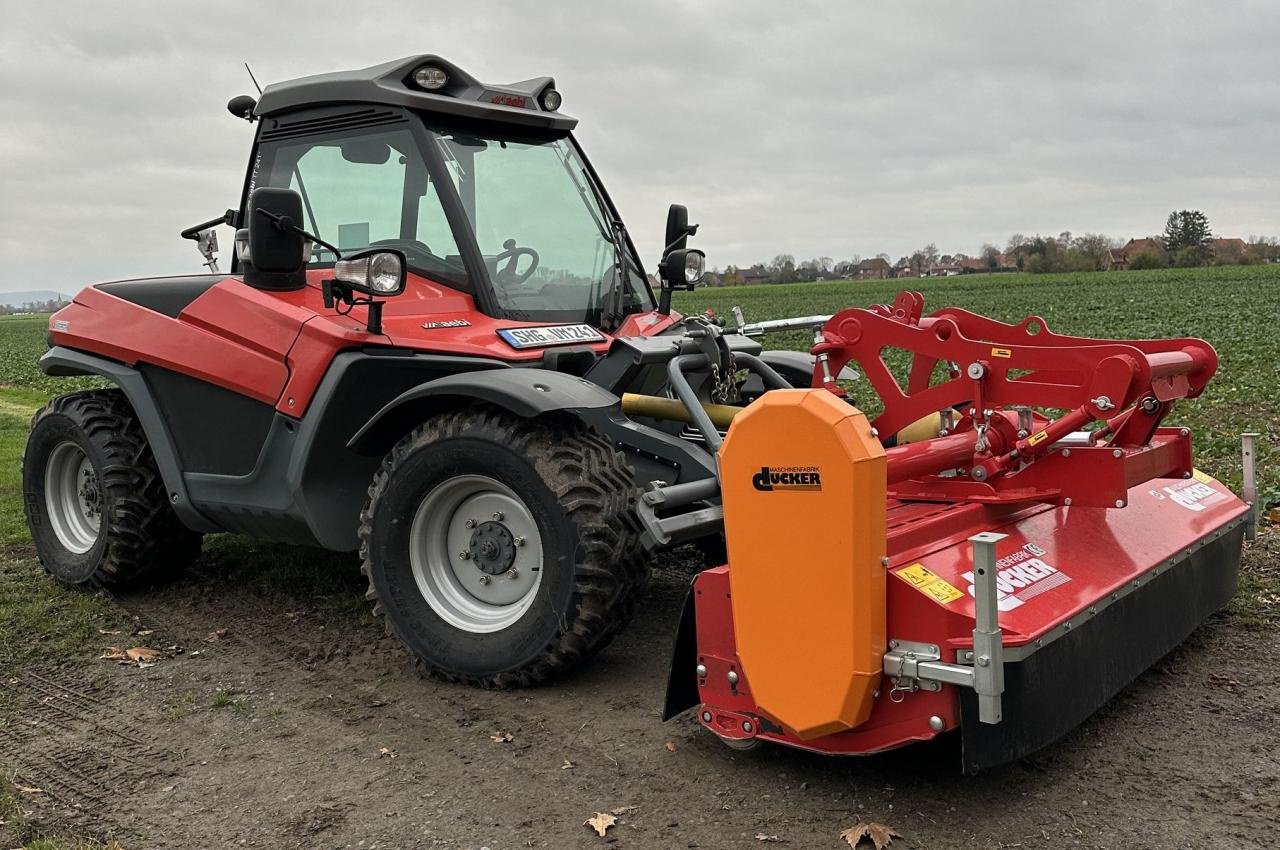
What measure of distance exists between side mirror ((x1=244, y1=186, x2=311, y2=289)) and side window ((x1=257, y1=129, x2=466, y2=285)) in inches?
18.2

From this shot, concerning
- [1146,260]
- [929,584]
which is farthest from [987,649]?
[1146,260]

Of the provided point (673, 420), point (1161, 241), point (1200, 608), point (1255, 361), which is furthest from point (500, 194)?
point (1161, 241)

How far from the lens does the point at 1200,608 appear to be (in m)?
4.78

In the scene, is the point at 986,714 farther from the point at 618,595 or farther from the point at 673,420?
the point at 673,420

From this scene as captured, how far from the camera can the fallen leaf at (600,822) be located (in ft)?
11.2

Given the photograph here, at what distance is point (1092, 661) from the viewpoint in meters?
3.83

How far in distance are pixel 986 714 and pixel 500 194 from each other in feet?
10.9

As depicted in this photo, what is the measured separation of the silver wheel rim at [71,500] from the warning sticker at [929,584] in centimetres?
467

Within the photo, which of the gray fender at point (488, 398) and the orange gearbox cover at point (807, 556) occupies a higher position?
the gray fender at point (488, 398)

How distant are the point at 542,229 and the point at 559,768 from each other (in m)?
2.65

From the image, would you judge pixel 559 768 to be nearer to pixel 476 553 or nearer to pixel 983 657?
pixel 476 553

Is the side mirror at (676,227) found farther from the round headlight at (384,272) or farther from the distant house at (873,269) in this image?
the distant house at (873,269)

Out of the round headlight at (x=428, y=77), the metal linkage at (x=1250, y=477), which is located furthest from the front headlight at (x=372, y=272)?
the metal linkage at (x=1250, y=477)

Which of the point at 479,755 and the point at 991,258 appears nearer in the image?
the point at 479,755
